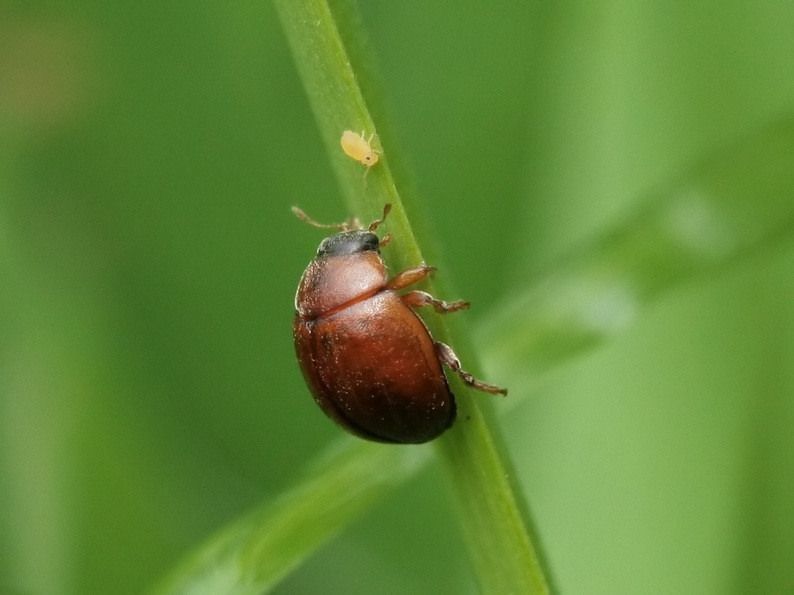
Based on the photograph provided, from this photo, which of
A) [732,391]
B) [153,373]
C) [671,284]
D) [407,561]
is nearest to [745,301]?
[732,391]

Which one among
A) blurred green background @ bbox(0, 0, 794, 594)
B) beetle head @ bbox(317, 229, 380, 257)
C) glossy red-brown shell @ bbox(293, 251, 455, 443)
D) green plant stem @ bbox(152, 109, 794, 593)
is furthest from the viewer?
blurred green background @ bbox(0, 0, 794, 594)

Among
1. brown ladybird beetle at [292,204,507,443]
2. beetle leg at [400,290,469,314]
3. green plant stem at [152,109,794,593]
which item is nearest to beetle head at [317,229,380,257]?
brown ladybird beetle at [292,204,507,443]

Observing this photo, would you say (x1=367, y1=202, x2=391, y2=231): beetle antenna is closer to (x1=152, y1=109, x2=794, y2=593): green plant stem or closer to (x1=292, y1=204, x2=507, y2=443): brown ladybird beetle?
(x1=292, y1=204, x2=507, y2=443): brown ladybird beetle

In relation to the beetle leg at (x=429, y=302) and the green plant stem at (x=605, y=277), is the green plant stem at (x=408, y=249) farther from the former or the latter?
A: the green plant stem at (x=605, y=277)

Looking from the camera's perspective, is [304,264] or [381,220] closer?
[381,220]

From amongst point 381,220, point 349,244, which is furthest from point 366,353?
point 381,220

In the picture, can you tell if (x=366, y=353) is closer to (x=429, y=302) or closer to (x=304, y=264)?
(x=429, y=302)

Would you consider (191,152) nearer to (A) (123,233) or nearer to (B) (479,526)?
(A) (123,233)
